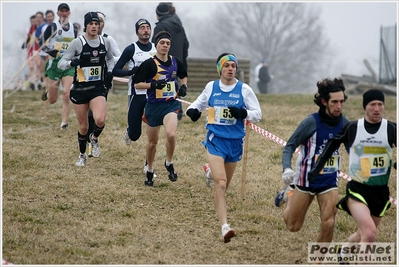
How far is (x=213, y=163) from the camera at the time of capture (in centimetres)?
862

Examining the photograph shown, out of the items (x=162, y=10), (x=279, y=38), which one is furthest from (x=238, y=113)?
(x=279, y=38)

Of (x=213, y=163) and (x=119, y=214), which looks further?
(x=119, y=214)

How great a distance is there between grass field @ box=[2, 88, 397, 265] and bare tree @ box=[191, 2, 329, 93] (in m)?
68.6

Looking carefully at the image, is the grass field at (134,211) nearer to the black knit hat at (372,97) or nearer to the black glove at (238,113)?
the black glove at (238,113)

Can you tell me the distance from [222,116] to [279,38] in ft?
251

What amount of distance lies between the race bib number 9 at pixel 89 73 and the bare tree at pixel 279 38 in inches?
2767

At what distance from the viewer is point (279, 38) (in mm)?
84188

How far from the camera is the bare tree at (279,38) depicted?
274 feet

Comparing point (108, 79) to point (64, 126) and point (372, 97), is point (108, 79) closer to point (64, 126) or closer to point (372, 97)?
point (64, 126)

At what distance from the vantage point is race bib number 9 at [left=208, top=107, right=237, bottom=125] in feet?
28.6

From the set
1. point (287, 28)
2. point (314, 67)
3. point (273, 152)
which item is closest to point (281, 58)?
point (287, 28)

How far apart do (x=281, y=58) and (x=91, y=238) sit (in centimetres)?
7595

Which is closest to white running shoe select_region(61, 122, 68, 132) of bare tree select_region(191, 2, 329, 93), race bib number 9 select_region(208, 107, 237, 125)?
race bib number 9 select_region(208, 107, 237, 125)

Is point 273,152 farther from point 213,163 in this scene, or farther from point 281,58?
point 281,58
